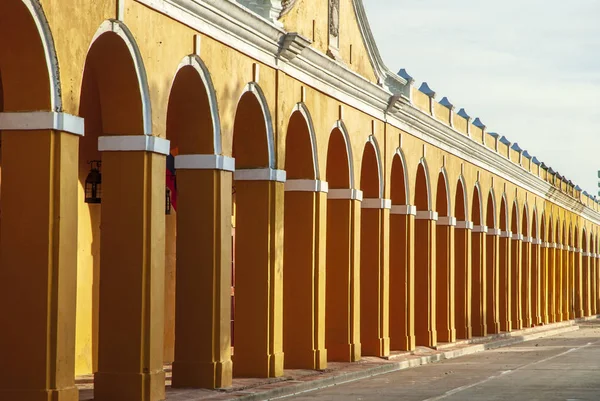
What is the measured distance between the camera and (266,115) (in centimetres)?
1952

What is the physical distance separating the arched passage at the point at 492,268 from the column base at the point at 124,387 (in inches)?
1008

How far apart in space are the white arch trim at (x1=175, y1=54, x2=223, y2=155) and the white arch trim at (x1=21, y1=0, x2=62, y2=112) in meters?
3.72

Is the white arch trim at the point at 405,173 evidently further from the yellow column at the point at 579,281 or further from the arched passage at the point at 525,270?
the yellow column at the point at 579,281

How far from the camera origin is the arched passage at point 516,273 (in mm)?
44406

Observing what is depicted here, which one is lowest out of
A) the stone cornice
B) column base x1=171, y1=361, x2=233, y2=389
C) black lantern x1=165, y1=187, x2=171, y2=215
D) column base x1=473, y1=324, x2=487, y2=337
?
column base x1=473, y1=324, x2=487, y2=337

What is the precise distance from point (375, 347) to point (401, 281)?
2.69m

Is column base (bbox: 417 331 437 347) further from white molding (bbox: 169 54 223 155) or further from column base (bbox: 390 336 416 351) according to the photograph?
white molding (bbox: 169 54 223 155)

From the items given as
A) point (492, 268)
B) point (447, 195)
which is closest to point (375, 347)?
point (447, 195)

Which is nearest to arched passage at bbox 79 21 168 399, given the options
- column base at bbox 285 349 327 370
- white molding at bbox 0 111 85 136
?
white molding at bbox 0 111 85 136

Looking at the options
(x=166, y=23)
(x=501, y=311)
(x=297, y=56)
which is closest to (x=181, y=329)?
(x=166, y=23)

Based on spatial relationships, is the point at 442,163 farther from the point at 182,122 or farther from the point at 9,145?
the point at 9,145

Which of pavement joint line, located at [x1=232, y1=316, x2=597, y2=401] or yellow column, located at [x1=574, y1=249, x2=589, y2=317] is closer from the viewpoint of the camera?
pavement joint line, located at [x1=232, y1=316, x2=597, y2=401]

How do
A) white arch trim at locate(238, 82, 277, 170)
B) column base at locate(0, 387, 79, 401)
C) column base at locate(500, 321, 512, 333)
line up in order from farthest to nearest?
column base at locate(500, 321, 512, 333) → white arch trim at locate(238, 82, 277, 170) → column base at locate(0, 387, 79, 401)

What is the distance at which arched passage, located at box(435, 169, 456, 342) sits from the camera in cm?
3253
